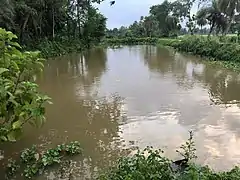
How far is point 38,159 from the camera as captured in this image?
4750 millimetres

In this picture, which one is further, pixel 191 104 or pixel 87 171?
pixel 191 104

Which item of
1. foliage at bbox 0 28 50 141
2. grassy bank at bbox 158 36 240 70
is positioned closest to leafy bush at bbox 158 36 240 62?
grassy bank at bbox 158 36 240 70

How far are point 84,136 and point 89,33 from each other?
101 feet

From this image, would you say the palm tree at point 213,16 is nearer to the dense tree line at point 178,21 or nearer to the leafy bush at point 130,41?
the dense tree line at point 178,21

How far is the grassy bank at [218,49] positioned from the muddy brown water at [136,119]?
4.97m

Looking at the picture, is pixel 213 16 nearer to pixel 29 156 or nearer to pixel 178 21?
pixel 178 21

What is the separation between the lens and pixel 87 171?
445 centimetres

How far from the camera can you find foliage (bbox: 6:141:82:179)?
14.3 ft

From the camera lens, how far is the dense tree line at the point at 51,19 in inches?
742

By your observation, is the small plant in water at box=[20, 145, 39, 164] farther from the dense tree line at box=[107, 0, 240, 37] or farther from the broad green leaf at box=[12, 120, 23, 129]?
the dense tree line at box=[107, 0, 240, 37]

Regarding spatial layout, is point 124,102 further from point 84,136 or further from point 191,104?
point 84,136

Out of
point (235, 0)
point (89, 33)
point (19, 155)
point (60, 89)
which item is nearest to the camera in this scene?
point (19, 155)

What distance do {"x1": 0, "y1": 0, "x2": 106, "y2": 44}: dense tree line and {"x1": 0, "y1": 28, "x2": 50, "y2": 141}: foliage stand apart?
514 inches

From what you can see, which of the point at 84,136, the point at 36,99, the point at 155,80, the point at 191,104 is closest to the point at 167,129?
the point at 84,136
